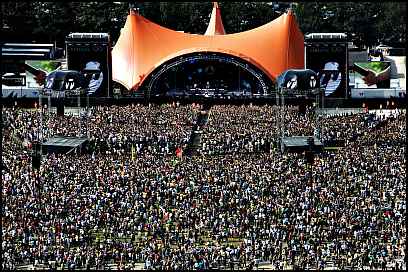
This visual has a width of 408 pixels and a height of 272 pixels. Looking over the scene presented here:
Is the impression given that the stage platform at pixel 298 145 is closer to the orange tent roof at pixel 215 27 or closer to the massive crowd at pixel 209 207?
the massive crowd at pixel 209 207

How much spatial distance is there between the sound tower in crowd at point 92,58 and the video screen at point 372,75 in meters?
14.0

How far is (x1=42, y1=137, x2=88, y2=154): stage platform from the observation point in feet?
153

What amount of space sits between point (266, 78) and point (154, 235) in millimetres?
32332

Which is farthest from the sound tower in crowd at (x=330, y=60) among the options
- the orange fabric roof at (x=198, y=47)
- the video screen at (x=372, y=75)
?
the video screen at (x=372, y=75)

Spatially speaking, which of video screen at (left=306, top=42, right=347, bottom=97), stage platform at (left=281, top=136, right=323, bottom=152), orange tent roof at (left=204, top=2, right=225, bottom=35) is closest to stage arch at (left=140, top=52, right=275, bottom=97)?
video screen at (left=306, top=42, right=347, bottom=97)

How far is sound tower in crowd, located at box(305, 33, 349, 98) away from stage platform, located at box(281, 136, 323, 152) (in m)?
13.7

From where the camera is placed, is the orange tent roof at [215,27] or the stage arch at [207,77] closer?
the stage arch at [207,77]

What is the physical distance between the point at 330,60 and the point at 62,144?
18.5 m

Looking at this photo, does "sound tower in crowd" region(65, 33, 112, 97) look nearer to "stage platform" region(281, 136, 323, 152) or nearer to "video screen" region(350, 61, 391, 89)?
"video screen" region(350, 61, 391, 89)

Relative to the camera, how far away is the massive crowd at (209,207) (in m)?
32.2

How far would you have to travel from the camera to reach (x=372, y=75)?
2744 inches

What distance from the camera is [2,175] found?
39.9 m

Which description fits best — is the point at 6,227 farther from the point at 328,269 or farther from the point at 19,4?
the point at 19,4

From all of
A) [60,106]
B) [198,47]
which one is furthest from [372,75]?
[60,106]
